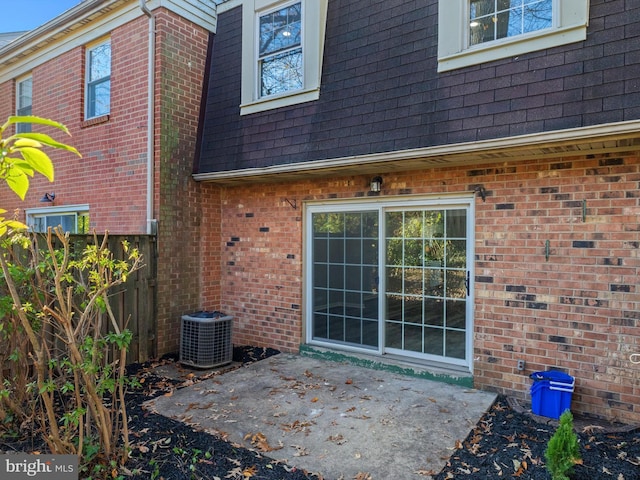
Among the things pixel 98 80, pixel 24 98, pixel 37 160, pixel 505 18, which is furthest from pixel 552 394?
pixel 24 98

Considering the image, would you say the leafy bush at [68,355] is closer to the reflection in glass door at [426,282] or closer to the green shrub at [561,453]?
the green shrub at [561,453]

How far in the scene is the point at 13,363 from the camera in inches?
150

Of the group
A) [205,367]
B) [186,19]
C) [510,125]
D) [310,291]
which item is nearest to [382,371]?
[310,291]

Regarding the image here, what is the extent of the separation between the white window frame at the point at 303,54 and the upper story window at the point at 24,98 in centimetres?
520

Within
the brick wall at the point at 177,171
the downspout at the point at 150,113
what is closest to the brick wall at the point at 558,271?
the brick wall at the point at 177,171

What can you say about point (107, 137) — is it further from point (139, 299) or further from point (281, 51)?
point (281, 51)

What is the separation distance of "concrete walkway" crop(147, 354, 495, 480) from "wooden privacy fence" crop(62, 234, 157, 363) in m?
1.34

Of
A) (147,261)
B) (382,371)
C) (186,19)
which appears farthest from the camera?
(186,19)

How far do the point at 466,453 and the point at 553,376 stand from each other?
1.40 m

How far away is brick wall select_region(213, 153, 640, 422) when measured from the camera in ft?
13.1

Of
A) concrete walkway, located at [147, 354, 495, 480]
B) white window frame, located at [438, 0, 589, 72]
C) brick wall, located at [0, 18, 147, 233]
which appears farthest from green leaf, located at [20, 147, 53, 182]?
brick wall, located at [0, 18, 147, 233]

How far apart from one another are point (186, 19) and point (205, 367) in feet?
16.8

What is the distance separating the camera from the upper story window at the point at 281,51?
6.01 meters

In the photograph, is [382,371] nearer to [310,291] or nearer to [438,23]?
[310,291]
